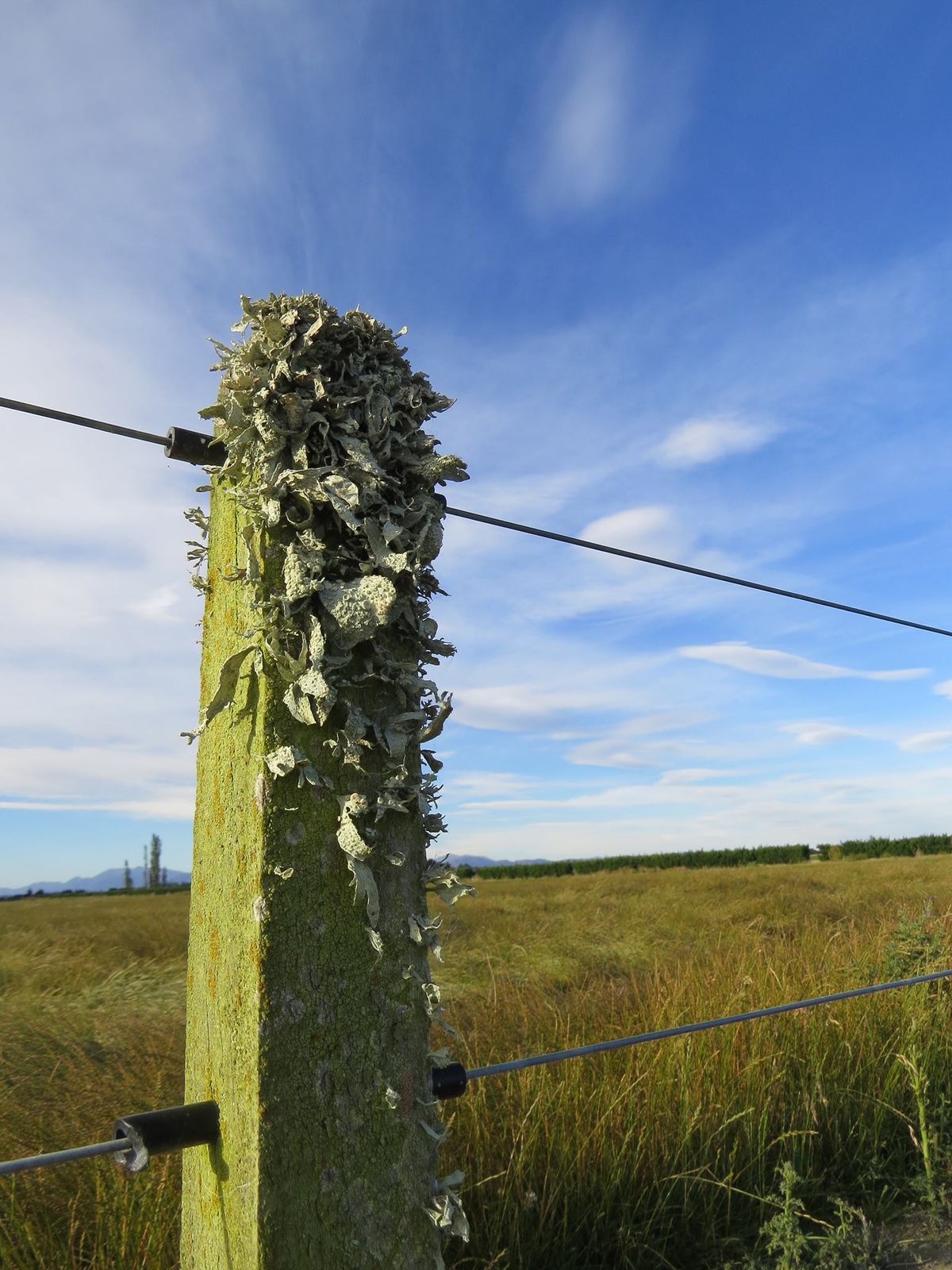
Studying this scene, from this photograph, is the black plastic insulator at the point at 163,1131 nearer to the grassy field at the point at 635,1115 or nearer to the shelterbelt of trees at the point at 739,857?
the grassy field at the point at 635,1115

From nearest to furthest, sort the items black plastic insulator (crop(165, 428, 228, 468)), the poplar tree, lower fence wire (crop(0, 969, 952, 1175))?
1. lower fence wire (crop(0, 969, 952, 1175))
2. black plastic insulator (crop(165, 428, 228, 468))
3. the poplar tree

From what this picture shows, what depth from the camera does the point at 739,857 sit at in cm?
3541

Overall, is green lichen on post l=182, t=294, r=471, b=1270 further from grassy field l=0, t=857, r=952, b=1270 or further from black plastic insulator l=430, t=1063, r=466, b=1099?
grassy field l=0, t=857, r=952, b=1270

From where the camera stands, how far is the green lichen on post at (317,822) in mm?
1166

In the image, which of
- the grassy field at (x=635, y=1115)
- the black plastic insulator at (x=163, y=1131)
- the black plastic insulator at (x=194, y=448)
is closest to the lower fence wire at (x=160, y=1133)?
the black plastic insulator at (x=163, y=1131)

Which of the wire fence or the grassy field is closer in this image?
the wire fence

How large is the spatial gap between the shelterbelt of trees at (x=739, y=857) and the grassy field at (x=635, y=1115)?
27.2 metres

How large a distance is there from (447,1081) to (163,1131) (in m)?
0.41

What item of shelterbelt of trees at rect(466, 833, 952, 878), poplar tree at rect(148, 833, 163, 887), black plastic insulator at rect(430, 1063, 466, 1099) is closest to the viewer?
black plastic insulator at rect(430, 1063, 466, 1099)

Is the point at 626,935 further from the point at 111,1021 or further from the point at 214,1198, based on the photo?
the point at 214,1198

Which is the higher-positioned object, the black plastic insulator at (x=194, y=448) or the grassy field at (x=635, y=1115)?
the black plastic insulator at (x=194, y=448)

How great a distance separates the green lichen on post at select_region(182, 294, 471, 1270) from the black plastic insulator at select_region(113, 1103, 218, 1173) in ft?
0.13

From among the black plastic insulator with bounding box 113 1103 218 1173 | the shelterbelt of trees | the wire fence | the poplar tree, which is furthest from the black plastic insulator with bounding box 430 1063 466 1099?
the poplar tree

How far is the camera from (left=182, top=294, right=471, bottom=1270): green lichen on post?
1.17m
